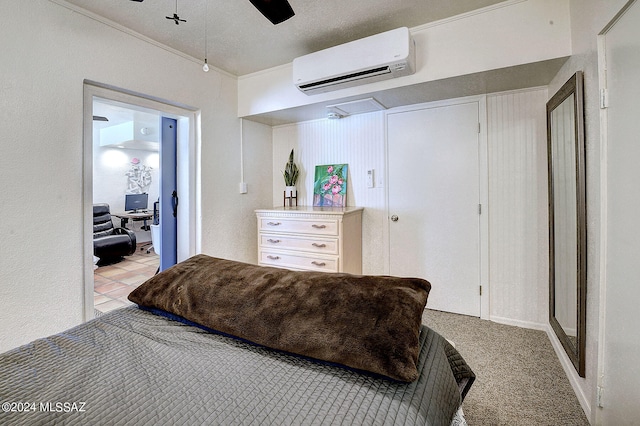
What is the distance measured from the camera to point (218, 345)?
1.03 metres

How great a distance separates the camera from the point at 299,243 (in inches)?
115

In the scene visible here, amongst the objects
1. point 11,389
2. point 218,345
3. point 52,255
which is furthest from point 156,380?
point 52,255

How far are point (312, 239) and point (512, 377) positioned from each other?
70.7 inches

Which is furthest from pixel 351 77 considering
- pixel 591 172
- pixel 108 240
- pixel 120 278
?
pixel 108 240

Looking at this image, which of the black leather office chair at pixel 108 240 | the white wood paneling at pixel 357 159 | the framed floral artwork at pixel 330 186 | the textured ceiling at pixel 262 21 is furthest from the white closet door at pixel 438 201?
the black leather office chair at pixel 108 240

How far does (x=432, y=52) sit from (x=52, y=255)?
2.98m

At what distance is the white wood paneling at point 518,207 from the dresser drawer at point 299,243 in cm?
A: 142

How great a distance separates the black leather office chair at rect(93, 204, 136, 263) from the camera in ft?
14.2

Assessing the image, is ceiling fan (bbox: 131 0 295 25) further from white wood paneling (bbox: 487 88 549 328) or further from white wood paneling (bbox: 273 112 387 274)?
white wood paneling (bbox: 487 88 549 328)

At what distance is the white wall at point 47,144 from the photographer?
5.72 feet

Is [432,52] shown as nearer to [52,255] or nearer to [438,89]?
[438,89]

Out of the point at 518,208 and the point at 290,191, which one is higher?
the point at 290,191

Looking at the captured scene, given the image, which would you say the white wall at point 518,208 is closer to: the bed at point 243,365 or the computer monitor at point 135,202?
the bed at point 243,365

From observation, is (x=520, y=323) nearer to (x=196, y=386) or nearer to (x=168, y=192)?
(x=196, y=386)
